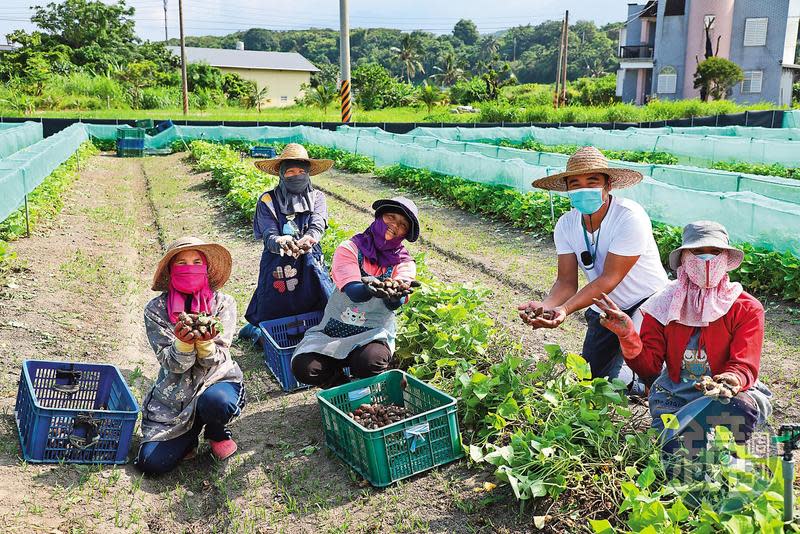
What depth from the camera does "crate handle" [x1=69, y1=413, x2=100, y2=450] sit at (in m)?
3.40

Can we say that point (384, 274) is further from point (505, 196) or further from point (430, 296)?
point (505, 196)

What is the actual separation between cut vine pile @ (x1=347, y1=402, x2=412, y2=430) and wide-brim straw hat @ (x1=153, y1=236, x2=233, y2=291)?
0.92 meters

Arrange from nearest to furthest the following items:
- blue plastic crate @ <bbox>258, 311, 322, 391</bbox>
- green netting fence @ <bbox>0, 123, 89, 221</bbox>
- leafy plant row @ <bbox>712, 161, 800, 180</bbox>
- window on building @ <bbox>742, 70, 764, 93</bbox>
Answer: blue plastic crate @ <bbox>258, 311, 322, 391</bbox> < green netting fence @ <bbox>0, 123, 89, 221</bbox> < leafy plant row @ <bbox>712, 161, 800, 180</bbox> < window on building @ <bbox>742, 70, 764, 93</bbox>

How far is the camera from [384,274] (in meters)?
4.02

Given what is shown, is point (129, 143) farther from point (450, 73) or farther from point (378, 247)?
point (450, 73)

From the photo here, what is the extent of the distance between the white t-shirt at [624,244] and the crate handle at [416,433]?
1.23 metres

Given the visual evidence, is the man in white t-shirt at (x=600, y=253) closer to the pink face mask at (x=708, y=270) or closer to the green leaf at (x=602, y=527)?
the pink face mask at (x=708, y=270)

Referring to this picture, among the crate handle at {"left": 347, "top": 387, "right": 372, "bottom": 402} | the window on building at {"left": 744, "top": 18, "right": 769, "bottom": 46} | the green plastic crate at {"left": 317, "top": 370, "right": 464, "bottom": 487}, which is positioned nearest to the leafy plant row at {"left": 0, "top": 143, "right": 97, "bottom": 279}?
the crate handle at {"left": 347, "top": 387, "right": 372, "bottom": 402}

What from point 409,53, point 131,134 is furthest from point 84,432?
point 409,53

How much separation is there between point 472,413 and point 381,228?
1048 millimetres

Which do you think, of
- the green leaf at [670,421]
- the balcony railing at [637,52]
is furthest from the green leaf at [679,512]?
the balcony railing at [637,52]

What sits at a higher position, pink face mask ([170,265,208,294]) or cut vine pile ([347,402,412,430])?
pink face mask ([170,265,208,294])

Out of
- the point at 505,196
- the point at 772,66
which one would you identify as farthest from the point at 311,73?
the point at 505,196

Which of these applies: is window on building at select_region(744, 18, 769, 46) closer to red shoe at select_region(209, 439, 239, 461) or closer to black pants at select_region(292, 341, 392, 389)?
black pants at select_region(292, 341, 392, 389)
